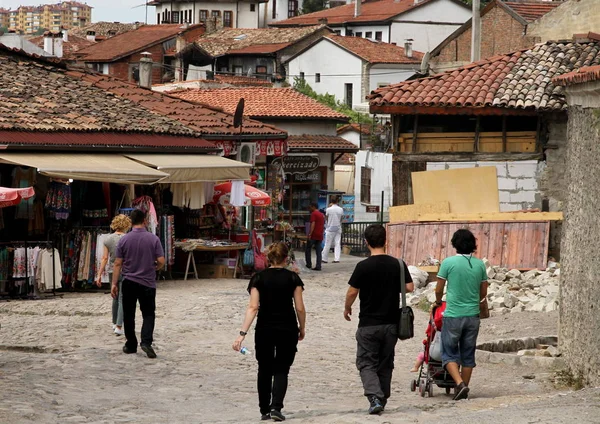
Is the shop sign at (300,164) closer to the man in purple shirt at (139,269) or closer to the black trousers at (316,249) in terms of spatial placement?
the black trousers at (316,249)

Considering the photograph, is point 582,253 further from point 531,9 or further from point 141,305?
point 531,9

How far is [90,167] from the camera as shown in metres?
19.1

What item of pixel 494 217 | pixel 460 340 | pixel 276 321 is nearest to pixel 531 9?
pixel 494 217

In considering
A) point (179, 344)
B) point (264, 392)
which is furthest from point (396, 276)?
point (179, 344)

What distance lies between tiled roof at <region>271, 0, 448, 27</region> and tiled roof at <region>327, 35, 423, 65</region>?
9512 mm

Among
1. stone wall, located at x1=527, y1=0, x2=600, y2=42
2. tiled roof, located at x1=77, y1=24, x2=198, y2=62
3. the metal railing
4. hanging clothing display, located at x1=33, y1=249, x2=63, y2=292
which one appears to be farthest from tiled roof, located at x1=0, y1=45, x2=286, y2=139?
tiled roof, located at x1=77, y1=24, x2=198, y2=62

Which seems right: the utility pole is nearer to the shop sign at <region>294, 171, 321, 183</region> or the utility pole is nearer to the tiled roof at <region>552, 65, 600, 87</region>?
the shop sign at <region>294, 171, 321, 183</region>

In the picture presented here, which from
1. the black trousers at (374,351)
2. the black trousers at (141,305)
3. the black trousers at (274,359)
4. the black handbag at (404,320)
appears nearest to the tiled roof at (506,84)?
the black trousers at (141,305)

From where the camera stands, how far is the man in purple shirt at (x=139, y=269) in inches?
505

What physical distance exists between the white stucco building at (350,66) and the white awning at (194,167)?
4604 centimetres

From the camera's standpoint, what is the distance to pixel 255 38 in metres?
79.4

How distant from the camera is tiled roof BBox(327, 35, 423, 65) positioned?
229 ft

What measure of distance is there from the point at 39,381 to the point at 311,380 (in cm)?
286

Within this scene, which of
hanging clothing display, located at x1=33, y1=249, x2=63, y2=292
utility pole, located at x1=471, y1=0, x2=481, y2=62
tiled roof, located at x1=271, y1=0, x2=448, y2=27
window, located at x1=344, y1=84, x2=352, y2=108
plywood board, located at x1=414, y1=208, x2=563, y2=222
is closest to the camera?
hanging clothing display, located at x1=33, y1=249, x2=63, y2=292
